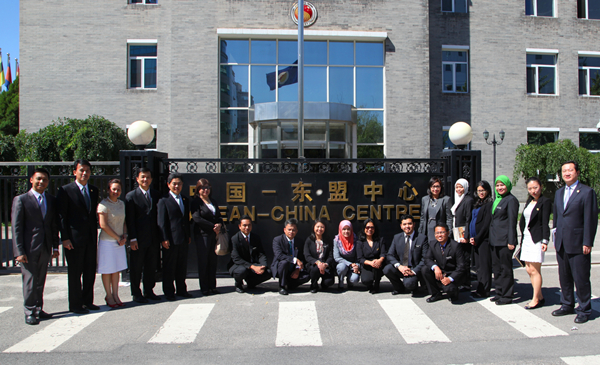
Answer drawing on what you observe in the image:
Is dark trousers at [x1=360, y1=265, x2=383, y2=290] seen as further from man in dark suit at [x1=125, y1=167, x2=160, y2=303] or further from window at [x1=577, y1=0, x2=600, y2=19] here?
window at [x1=577, y1=0, x2=600, y2=19]

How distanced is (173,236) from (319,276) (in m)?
2.35

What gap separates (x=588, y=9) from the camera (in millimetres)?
19516

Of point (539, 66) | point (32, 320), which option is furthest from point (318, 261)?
point (539, 66)

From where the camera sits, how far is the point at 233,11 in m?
16.0

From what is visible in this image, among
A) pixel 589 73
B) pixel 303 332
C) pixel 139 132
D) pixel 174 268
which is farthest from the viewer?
pixel 589 73

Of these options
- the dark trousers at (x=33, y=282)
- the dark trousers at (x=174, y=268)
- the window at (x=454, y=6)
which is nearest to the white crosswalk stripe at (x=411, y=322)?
the dark trousers at (x=174, y=268)

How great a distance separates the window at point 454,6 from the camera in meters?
18.8

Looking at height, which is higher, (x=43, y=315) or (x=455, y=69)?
(x=455, y=69)

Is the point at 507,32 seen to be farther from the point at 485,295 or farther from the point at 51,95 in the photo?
the point at 51,95

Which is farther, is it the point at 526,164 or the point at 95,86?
the point at 526,164

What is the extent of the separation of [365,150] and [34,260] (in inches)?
512

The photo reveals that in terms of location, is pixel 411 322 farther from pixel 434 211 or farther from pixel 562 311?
pixel 434 211

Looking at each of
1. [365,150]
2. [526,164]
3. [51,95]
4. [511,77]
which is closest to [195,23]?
[51,95]

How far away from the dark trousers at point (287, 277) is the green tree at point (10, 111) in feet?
115
